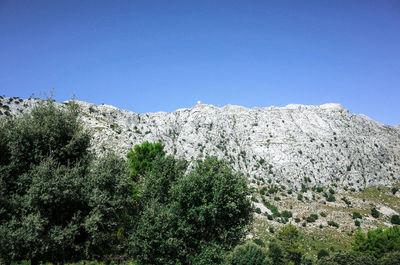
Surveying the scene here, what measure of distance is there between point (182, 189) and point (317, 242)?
6724cm

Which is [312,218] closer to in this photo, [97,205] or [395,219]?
[395,219]

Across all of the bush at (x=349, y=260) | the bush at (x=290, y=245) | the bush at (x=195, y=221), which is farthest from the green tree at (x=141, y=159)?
the bush at (x=290, y=245)

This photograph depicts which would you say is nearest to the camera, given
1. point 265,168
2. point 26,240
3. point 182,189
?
point 26,240

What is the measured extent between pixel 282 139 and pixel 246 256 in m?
120

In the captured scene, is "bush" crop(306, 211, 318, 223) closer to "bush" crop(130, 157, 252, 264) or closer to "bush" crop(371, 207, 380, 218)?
"bush" crop(371, 207, 380, 218)

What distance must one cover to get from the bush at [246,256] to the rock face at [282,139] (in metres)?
79.9

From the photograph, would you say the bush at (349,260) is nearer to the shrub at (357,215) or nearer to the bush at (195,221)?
the bush at (195,221)

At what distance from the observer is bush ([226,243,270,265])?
74.4 feet

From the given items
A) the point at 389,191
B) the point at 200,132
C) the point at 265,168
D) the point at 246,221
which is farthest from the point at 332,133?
the point at 246,221

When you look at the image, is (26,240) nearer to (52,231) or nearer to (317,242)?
(52,231)

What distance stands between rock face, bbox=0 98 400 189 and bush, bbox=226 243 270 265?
79921 mm

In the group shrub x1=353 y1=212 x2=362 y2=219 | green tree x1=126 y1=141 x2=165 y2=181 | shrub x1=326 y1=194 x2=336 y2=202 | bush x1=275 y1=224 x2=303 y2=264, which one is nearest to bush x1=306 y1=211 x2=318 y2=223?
shrub x1=353 y1=212 x2=362 y2=219

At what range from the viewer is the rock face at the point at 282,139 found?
115 m

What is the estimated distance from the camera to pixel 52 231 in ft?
62.1
